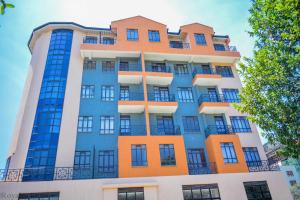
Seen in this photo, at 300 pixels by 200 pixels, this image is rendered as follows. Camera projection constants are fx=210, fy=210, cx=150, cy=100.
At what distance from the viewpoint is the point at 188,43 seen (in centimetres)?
2423

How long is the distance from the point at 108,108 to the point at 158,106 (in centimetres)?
474

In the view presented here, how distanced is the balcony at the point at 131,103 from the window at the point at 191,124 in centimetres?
435

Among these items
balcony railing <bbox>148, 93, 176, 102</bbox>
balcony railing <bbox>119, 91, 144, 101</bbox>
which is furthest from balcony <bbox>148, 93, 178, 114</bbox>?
balcony railing <bbox>119, 91, 144, 101</bbox>

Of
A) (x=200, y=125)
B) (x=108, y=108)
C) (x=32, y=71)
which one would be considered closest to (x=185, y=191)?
(x=200, y=125)

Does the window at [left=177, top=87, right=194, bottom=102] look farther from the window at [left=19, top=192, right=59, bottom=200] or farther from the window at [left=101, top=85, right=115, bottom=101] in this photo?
the window at [left=19, top=192, right=59, bottom=200]

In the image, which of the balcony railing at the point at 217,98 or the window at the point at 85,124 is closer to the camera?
the window at the point at 85,124

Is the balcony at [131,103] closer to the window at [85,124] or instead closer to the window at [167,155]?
the window at [85,124]

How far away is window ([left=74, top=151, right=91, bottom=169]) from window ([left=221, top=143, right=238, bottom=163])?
11433mm

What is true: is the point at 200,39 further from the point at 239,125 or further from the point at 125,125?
the point at 125,125

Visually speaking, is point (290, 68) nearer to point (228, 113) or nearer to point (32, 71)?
point (228, 113)

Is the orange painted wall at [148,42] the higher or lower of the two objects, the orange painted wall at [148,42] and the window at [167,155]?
the higher

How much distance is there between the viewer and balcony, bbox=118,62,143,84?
20.7 meters

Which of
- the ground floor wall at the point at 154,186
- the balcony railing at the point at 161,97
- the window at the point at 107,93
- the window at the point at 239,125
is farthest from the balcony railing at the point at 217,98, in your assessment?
the window at the point at 107,93

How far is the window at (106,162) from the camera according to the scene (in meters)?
17.1
